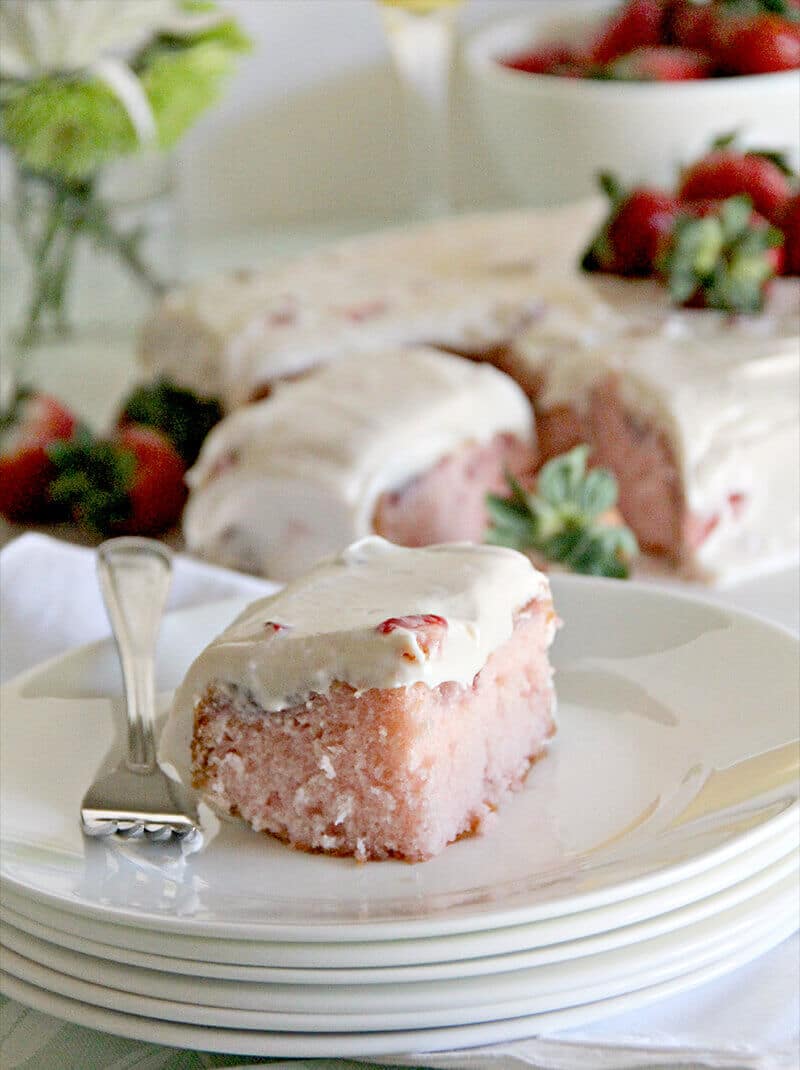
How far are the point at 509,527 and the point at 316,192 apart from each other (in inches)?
54.4

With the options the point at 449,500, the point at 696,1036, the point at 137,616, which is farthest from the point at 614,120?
the point at 696,1036

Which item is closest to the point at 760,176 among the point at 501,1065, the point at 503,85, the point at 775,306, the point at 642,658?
the point at 775,306

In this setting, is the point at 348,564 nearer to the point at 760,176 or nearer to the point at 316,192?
the point at 760,176

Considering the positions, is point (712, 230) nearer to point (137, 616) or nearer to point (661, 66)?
point (661, 66)

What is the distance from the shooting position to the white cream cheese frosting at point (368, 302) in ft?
4.90

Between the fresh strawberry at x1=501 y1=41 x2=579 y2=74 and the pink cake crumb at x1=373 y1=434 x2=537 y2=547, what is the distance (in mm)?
→ 572

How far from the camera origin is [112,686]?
80 cm

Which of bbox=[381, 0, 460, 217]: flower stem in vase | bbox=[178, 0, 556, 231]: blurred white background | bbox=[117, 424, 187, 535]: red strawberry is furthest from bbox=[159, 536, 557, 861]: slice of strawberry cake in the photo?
Result: bbox=[178, 0, 556, 231]: blurred white background

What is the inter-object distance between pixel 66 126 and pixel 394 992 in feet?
3.54

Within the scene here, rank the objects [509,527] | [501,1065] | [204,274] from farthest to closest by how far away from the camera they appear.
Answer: [204,274], [509,527], [501,1065]

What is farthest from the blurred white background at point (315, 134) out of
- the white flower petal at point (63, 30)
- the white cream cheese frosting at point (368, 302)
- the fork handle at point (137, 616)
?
the fork handle at point (137, 616)

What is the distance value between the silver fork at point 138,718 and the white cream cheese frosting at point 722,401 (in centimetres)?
54

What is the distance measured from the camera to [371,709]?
0.66m

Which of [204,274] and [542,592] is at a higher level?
[542,592]
